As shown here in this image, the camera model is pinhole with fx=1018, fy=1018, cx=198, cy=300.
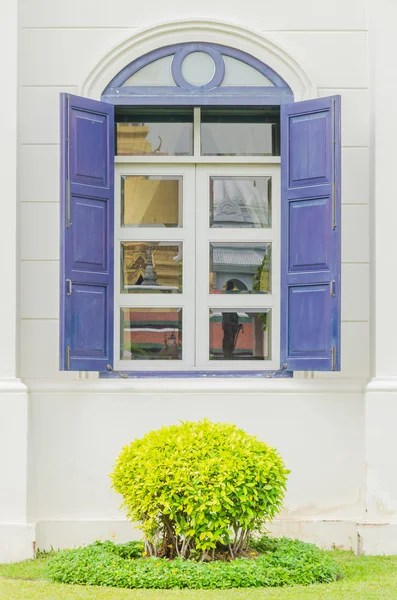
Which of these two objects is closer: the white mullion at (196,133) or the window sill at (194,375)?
the window sill at (194,375)

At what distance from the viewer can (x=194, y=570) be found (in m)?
5.82

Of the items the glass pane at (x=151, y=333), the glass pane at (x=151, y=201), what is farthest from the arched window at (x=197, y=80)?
the glass pane at (x=151, y=333)

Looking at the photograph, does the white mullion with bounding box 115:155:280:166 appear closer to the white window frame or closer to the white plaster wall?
the white window frame

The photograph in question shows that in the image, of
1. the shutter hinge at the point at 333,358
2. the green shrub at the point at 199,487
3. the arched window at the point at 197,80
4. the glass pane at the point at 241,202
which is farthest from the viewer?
the glass pane at the point at 241,202

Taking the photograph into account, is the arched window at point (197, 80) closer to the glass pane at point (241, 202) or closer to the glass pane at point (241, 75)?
the glass pane at point (241, 75)

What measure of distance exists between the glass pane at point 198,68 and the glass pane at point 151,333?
1786mm

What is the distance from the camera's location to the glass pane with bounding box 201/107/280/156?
8.05 metres

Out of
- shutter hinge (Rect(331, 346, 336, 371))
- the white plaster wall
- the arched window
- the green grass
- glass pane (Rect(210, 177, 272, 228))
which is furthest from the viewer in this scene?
glass pane (Rect(210, 177, 272, 228))

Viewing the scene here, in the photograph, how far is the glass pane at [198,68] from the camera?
25.8ft

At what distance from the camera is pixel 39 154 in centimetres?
777

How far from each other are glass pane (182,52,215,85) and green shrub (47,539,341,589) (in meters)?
3.61

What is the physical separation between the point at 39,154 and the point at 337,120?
2262mm

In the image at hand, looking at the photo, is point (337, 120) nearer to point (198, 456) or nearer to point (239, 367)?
point (239, 367)

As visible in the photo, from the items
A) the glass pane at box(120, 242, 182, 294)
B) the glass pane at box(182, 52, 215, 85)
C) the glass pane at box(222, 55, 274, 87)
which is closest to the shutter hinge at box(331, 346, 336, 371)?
the glass pane at box(120, 242, 182, 294)
